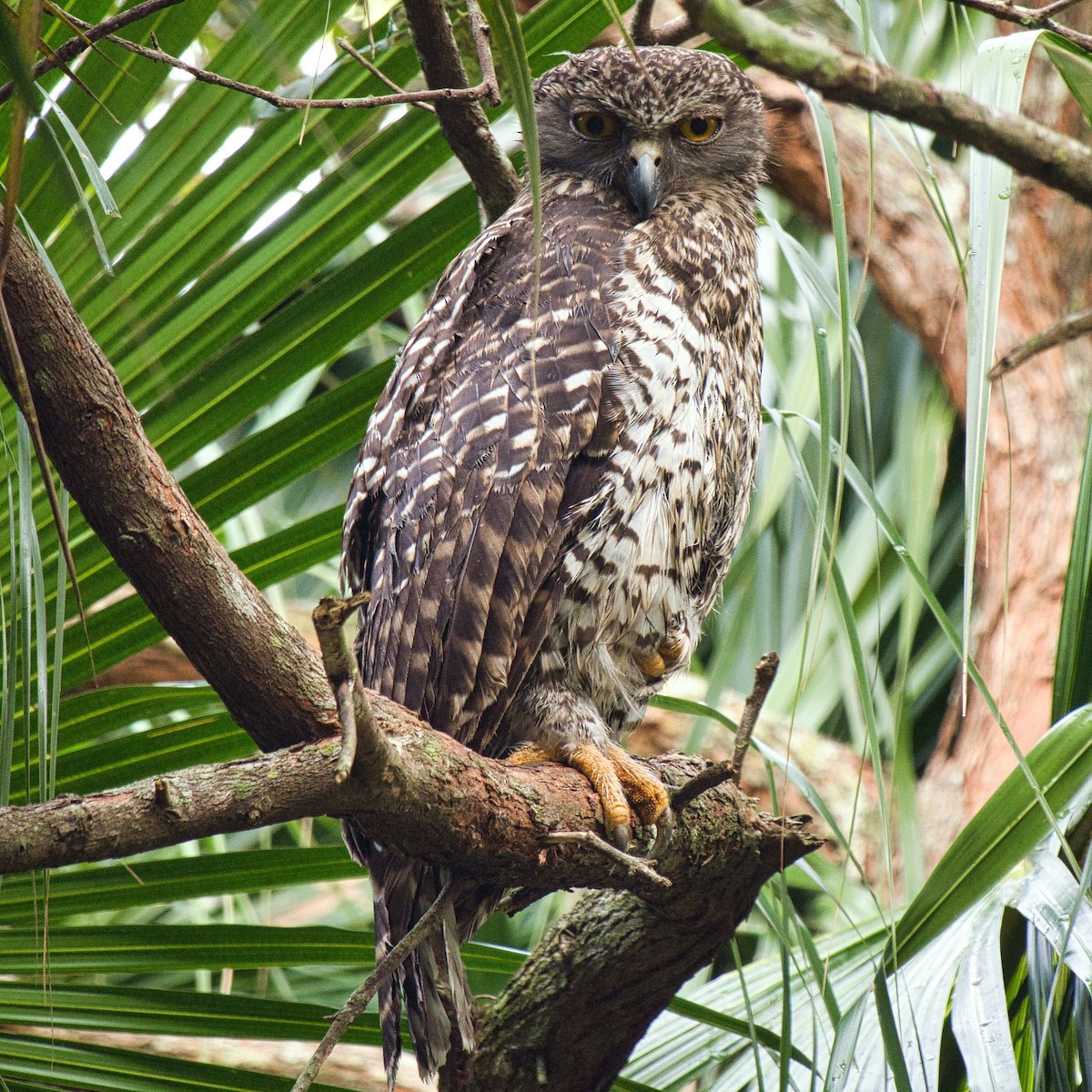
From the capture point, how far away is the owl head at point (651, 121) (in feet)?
9.30

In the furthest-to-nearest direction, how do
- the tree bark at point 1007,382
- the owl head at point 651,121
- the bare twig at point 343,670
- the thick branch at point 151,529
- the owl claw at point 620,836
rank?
the tree bark at point 1007,382, the owl head at point 651,121, the owl claw at point 620,836, the thick branch at point 151,529, the bare twig at point 343,670

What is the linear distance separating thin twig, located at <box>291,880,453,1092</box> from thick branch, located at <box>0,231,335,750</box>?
13.7 inches

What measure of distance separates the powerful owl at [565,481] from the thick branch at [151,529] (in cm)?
66

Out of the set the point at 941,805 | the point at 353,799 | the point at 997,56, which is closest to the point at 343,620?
the point at 353,799

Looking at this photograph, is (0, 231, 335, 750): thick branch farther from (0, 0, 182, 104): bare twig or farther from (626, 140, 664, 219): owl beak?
(626, 140, 664, 219): owl beak

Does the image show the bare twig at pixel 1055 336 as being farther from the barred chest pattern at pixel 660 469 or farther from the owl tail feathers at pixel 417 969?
the owl tail feathers at pixel 417 969

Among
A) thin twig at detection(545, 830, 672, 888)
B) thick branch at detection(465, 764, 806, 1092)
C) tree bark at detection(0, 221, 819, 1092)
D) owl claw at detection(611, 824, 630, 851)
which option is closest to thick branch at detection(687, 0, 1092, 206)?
tree bark at detection(0, 221, 819, 1092)

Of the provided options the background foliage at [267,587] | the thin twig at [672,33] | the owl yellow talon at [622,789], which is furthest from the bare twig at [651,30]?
the owl yellow talon at [622,789]

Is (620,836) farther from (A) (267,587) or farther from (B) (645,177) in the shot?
(B) (645,177)

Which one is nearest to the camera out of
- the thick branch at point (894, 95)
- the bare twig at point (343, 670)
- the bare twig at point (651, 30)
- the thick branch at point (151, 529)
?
the thick branch at point (894, 95)

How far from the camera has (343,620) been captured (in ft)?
3.92

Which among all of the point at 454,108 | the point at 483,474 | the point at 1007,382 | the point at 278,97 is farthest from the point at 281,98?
the point at 1007,382

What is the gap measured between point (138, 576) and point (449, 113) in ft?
4.29

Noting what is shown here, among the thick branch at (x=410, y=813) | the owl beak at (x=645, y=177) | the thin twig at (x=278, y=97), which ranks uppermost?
the owl beak at (x=645, y=177)
